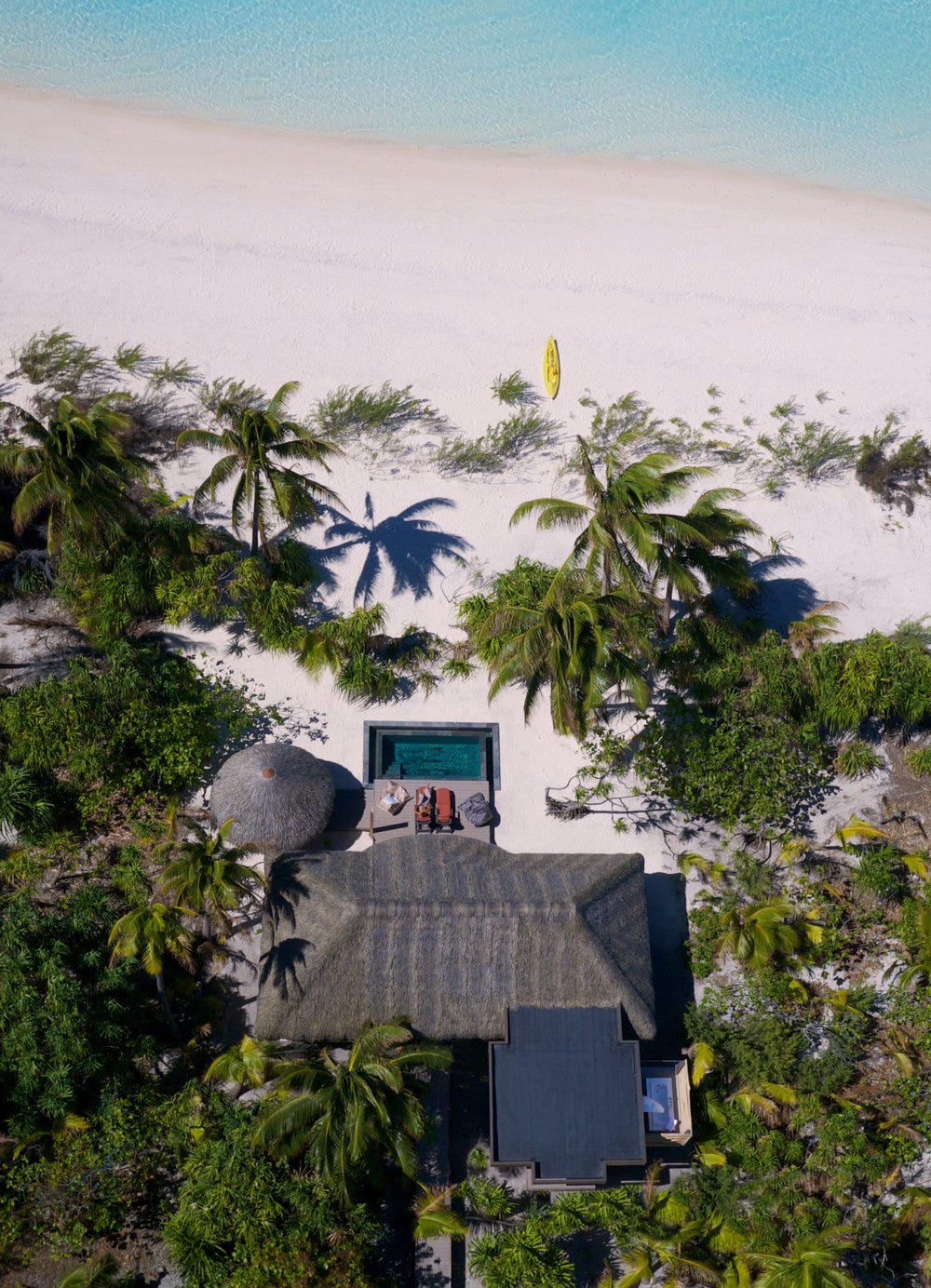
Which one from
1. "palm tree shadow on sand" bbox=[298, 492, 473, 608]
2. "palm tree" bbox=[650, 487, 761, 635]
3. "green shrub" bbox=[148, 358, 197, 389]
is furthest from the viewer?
"green shrub" bbox=[148, 358, 197, 389]

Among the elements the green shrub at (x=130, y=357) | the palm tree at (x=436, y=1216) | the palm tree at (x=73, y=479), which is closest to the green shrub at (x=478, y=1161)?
the palm tree at (x=436, y=1216)

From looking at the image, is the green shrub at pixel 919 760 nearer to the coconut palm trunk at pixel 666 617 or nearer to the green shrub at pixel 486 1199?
the coconut palm trunk at pixel 666 617

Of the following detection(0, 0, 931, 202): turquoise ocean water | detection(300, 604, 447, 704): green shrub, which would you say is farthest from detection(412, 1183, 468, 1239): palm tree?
detection(0, 0, 931, 202): turquoise ocean water

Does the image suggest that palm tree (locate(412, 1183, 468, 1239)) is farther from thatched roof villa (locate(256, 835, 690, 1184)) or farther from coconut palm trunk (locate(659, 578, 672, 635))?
coconut palm trunk (locate(659, 578, 672, 635))

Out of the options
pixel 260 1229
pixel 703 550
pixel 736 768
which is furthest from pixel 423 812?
pixel 703 550

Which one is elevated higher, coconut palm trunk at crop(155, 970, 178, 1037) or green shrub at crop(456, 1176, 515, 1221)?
coconut palm trunk at crop(155, 970, 178, 1037)

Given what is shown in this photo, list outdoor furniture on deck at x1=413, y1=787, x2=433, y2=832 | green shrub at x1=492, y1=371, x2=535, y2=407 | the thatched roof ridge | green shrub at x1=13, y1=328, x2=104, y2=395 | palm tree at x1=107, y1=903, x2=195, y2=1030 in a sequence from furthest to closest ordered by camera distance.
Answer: green shrub at x1=492, y1=371, x2=535, y2=407, green shrub at x1=13, y1=328, x2=104, y2=395, outdoor furniture on deck at x1=413, y1=787, x2=433, y2=832, the thatched roof ridge, palm tree at x1=107, y1=903, x2=195, y2=1030
